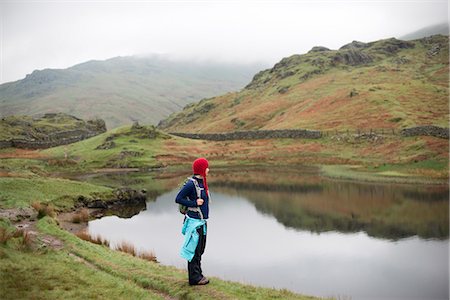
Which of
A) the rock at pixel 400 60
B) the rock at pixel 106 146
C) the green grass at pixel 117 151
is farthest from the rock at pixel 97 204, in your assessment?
the rock at pixel 400 60

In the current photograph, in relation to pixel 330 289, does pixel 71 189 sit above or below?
above

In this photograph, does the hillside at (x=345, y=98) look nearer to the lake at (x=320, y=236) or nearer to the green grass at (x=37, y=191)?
the lake at (x=320, y=236)

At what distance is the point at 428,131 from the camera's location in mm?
67875

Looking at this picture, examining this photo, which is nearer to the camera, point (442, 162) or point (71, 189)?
point (71, 189)

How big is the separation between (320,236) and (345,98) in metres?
99.0

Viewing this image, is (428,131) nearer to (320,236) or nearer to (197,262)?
(320,236)

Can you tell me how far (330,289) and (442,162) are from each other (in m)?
A: 39.7

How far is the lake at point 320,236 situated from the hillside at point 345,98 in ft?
147

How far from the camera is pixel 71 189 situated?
37.0 meters

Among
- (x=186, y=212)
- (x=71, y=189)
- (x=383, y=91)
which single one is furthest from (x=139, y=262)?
(x=383, y=91)

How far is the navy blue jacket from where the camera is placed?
13.6 meters

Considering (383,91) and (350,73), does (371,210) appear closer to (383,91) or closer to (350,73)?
(383,91)

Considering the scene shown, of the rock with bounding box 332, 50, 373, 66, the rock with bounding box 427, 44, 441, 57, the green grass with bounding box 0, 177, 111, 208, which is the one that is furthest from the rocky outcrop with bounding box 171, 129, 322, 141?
the rock with bounding box 427, 44, 441, 57

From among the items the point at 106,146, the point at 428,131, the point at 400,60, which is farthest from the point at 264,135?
the point at 400,60
